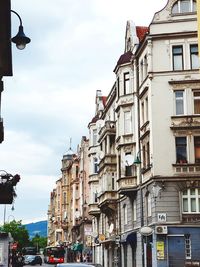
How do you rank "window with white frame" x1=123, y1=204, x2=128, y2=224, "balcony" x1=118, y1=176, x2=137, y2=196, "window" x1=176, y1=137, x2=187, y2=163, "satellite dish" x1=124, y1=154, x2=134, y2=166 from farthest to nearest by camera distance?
"window with white frame" x1=123, y1=204, x2=128, y2=224
"satellite dish" x1=124, y1=154, x2=134, y2=166
"balcony" x1=118, y1=176, x2=137, y2=196
"window" x1=176, y1=137, x2=187, y2=163

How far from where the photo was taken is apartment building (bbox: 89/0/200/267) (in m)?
35.6

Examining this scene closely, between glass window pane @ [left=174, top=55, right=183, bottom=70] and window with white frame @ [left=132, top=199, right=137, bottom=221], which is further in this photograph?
window with white frame @ [left=132, top=199, right=137, bottom=221]

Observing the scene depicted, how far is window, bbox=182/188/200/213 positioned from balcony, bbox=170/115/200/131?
13.0 feet

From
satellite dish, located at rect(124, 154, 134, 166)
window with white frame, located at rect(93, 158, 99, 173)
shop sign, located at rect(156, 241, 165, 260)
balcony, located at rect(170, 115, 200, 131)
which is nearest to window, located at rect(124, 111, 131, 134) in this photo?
satellite dish, located at rect(124, 154, 134, 166)

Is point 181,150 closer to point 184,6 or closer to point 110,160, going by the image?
point 184,6

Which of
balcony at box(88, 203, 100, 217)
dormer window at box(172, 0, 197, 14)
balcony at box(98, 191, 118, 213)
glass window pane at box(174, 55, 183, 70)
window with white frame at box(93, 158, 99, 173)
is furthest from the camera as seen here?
window with white frame at box(93, 158, 99, 173)

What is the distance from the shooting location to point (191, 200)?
35.8 m

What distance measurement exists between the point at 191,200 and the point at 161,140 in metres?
4.30

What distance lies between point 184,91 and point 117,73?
946 centimetres

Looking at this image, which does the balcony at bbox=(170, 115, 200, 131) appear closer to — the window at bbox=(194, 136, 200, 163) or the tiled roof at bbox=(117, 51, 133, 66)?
the window at bbox=(194, 136, 200, 163)

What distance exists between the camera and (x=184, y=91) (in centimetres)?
3762

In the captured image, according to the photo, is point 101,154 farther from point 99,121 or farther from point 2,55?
point 2,55

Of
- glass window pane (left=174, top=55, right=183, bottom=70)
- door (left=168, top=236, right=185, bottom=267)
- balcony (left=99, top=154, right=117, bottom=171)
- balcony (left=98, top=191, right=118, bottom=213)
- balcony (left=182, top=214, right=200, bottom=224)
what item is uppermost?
glass window pane (left=174, top=55, right=183, bottom=70)

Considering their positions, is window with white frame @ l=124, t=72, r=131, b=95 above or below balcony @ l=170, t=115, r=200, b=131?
above
